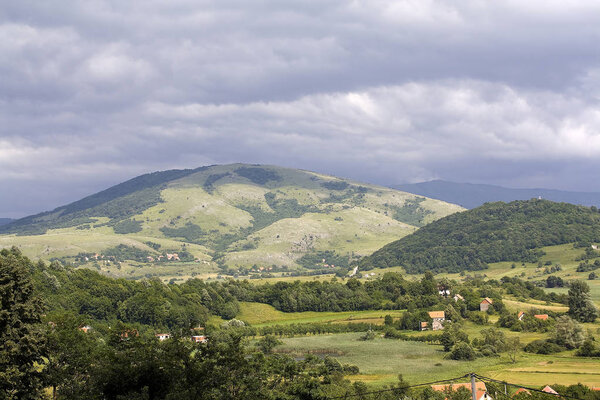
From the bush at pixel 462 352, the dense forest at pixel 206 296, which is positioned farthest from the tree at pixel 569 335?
the dense forest at pixel 206 296

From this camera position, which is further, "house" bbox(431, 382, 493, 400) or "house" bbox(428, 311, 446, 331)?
"house" bbox(428, 311, 446, 331)

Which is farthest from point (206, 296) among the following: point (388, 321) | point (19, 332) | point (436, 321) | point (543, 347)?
point (19, 332)

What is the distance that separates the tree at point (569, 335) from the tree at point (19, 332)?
9986cm

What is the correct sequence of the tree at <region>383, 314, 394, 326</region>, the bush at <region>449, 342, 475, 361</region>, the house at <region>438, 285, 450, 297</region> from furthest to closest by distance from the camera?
1. the house at <region>438, 285, 450, 297</region>
2. the tree at <region>383, 314, 394, 326</region>
3. the bush at <region>449, 342, 475, 361</region>

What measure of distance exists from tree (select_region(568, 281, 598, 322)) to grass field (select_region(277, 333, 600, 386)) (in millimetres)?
39646

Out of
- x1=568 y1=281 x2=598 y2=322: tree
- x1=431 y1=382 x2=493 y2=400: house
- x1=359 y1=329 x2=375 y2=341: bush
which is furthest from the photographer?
x1=568 y1=281 x2=598 y2=322: tree

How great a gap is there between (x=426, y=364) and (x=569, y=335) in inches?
1285

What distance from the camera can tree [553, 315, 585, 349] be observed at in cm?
11031

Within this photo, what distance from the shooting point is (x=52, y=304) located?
132 meters

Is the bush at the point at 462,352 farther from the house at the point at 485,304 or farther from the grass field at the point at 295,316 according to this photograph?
the house at the point at 485,304

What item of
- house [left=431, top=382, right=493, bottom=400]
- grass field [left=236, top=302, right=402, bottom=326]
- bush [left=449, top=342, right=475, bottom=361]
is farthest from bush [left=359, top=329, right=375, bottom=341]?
house [left=431, top=382, right=493, bottom=400]

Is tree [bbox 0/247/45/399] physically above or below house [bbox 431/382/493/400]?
above

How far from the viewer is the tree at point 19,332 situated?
4631 cm

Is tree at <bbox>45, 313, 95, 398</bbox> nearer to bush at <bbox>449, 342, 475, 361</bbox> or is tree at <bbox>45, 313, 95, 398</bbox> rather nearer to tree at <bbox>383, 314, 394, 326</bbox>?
bush at <bbox>449, 342, 475, 361</bbox>
